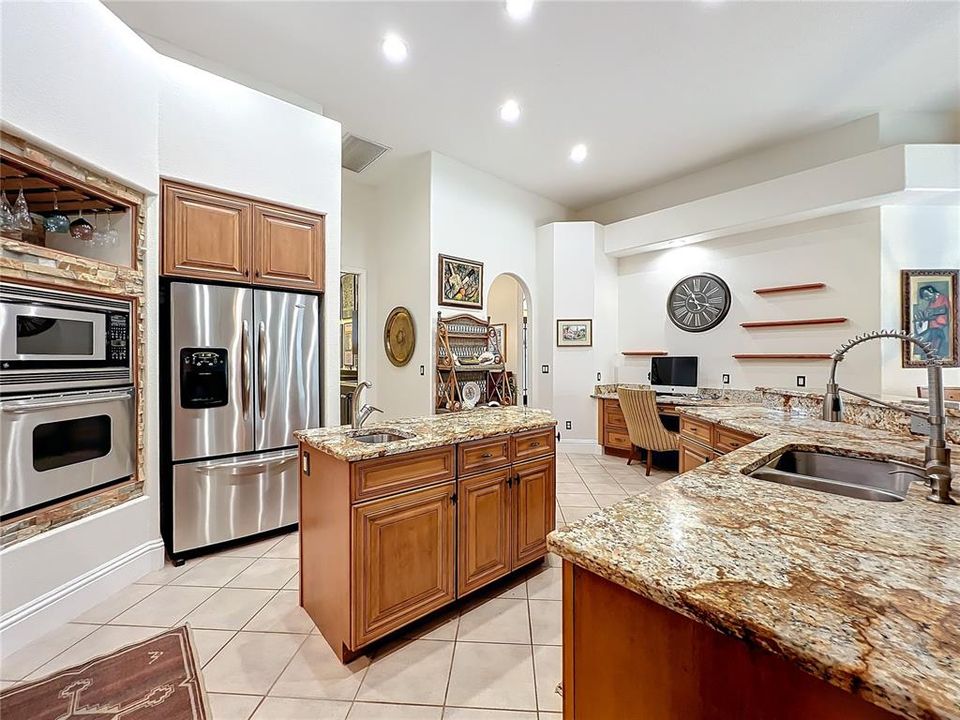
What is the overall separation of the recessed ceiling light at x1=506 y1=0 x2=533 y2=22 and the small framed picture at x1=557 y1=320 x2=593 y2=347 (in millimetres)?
3426

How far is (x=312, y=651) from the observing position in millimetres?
1781

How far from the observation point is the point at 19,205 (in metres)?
1.97

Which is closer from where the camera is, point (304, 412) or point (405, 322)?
point (304, 412)

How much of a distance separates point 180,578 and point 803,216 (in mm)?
5951

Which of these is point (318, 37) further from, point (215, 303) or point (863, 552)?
point (863, 552)

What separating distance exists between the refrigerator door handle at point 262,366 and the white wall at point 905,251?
532cm

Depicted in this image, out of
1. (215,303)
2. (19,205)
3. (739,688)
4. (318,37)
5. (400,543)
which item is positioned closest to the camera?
(739,688)

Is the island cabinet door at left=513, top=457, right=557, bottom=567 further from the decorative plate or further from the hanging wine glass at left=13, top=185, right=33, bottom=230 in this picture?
the hanging wine glass at left=13, top=185, right=33, bottom=230

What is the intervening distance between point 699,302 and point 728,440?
3114mm

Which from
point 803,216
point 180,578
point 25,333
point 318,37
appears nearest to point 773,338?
point 803,216

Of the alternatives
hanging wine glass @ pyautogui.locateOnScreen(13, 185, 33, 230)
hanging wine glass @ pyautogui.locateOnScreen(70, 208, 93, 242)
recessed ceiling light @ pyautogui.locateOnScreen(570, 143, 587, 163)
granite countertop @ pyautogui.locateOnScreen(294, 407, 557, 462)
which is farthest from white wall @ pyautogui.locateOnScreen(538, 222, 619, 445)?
hanging wine glass @ pyautogui.locateOnScreen(13, 185, 33, 230)

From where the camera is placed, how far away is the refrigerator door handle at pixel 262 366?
2744mm

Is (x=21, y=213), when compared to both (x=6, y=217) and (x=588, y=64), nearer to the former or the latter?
(x=6, y=217)

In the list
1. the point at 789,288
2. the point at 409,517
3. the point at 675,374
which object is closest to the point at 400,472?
the point at 409,517
